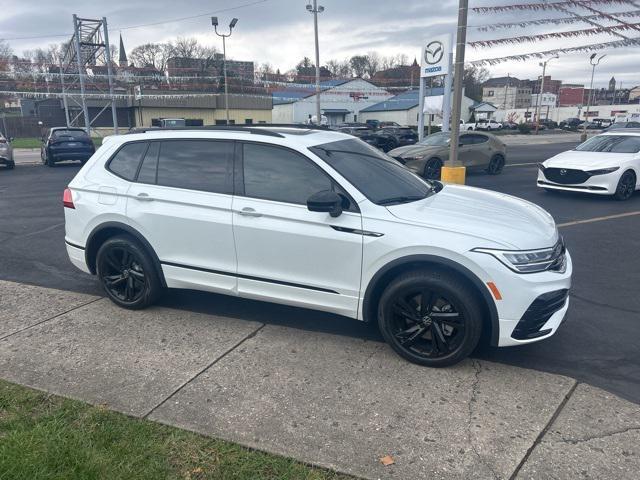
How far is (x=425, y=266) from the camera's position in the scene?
3629 millimetres

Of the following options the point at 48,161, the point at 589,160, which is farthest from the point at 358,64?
the point at 589,160

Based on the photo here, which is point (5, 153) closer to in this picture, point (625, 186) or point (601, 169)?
point (601, 169)

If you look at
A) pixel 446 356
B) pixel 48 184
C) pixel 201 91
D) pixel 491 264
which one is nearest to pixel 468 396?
pixel 446 356

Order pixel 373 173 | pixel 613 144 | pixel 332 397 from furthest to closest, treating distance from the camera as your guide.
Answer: pixel 613 144 → pixel 373 173 → pixel 332 397

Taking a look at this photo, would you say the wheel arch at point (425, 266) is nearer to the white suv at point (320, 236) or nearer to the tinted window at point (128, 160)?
the white suv at point (320, 236)

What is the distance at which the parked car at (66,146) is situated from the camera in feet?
64.3

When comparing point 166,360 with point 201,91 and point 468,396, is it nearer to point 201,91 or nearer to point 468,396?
point 468,396

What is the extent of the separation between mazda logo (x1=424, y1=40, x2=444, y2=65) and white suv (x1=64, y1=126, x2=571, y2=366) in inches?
638

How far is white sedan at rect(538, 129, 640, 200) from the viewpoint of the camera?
33.8 ft

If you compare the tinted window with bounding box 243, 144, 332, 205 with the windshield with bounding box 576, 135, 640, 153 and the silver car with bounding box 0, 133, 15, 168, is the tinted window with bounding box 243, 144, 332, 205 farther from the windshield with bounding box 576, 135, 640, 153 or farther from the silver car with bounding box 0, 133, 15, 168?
the silver car with bounding box 0, 133, 15, 168

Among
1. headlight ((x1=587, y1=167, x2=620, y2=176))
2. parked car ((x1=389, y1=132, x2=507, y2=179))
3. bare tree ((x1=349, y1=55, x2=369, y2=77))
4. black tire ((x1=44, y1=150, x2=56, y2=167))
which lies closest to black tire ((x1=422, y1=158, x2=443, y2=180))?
parked car ((x1=389, y1=132, x2=507, y2=179))

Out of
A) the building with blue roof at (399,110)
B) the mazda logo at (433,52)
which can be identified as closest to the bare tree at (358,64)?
the building with blue roof at (399,110)

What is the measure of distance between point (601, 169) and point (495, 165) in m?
5.59

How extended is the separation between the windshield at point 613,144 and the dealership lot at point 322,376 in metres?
6.88
